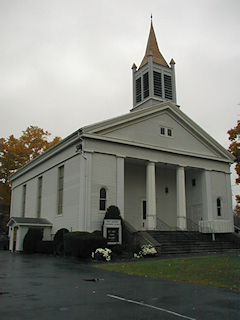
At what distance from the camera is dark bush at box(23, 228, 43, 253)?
1013 inches

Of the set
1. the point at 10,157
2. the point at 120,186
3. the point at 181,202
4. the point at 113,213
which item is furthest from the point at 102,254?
the point at 10,157

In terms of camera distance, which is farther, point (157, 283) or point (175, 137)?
point (175, 137)

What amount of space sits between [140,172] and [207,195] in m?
5.68

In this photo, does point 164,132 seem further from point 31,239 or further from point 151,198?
point 31,239

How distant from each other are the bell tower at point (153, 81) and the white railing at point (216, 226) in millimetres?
10287

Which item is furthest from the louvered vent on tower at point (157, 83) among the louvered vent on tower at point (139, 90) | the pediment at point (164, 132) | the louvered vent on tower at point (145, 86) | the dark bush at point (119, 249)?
the dark bush at point (119, 249)

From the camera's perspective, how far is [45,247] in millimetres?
24188

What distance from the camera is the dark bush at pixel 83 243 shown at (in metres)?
18.7

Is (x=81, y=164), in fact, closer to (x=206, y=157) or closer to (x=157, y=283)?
(x=206, y=157)

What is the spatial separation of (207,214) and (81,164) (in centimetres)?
1160

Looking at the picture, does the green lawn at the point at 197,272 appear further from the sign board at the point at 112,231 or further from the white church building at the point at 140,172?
the white church building at the point at 140,172

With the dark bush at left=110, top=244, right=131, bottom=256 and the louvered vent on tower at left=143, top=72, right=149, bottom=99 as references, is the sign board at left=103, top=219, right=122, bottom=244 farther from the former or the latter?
→ the louvered vent on tower at left=143, top=72, right=149, bottom=99

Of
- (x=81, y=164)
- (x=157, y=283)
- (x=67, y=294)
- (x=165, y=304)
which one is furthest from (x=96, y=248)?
(x=165, y=304)

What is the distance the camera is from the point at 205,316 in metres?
6.35
